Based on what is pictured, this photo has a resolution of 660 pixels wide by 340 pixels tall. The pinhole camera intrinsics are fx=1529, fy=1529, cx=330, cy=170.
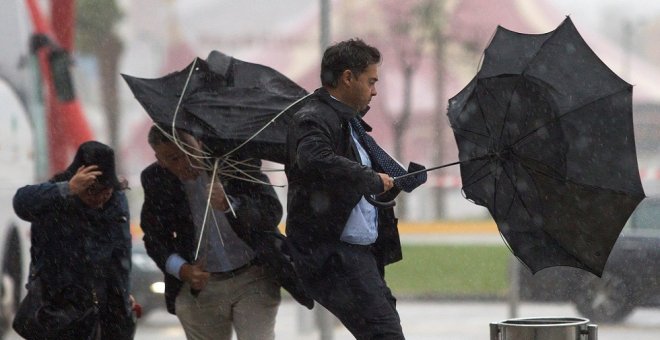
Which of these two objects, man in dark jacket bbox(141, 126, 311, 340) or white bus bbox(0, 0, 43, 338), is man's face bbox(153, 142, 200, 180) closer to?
man in dark jacket bbox(141, 126, 311, 340)

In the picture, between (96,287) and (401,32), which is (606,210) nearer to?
(96,287)

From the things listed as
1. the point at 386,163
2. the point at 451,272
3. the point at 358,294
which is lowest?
the point at 358,294

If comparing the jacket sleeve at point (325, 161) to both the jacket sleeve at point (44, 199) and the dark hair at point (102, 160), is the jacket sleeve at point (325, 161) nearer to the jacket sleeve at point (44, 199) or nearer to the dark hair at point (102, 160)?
the dark hair at point (102, 160)

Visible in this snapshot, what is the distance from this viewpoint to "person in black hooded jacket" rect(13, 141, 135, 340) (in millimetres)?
6328

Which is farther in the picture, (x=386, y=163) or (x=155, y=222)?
(x=155, y=222)

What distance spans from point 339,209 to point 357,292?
0.30 m

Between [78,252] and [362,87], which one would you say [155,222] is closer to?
[78,252]

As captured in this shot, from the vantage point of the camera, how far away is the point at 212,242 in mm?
6391

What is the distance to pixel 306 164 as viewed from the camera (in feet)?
17.2

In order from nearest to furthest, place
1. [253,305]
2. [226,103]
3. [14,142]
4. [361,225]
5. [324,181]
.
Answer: [324,181]
[361,225]
[226,103]
[253,305]
[14,142]

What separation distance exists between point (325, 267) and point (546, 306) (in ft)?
33.8

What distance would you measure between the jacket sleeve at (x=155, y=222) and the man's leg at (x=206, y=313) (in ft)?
0.56

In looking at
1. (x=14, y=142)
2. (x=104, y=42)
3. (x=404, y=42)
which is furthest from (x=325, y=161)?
(x=104, y=42)

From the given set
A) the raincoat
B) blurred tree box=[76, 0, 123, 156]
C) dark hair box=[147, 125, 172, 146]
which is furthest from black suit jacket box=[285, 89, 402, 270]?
blurred tree box=[76, 0, 123, 156]
